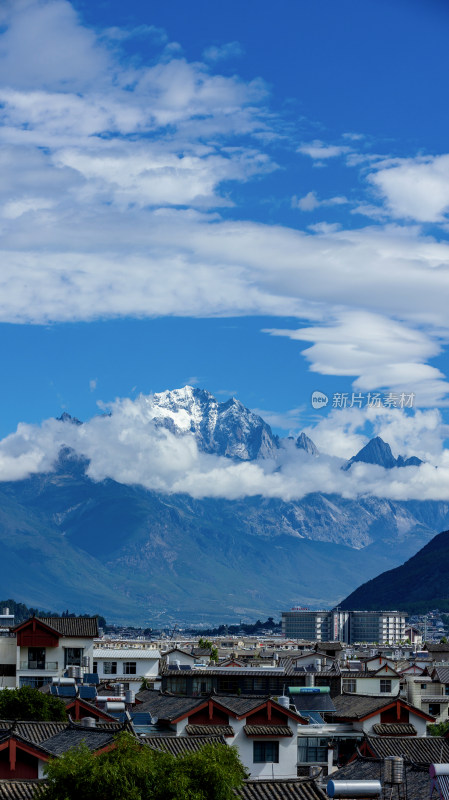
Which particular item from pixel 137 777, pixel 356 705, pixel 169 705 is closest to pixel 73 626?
pixel 356 705

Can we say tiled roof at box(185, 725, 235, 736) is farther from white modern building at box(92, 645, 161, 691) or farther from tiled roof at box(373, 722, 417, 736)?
white modern building at box(92, 645, 161, 691)

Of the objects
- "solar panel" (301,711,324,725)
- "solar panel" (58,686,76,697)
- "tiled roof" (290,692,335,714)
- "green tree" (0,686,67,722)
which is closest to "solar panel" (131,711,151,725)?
"green tree" (0,686,67,722)

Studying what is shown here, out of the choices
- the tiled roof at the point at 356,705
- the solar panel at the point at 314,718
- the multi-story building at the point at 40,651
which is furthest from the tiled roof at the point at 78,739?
the multi-story building at the point at 40,651

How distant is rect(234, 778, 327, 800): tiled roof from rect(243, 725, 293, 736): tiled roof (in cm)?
1992

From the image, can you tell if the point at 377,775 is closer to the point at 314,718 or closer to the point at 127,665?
the point at 314,718

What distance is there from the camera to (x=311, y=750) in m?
62.3

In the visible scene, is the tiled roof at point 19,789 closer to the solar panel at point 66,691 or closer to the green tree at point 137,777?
the green tree at point 137,777

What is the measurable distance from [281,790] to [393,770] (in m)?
6.26

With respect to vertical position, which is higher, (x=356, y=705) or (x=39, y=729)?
(x=39, y=729)

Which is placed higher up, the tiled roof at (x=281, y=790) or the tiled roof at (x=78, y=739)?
the tiled roof at (x=78, y=739)

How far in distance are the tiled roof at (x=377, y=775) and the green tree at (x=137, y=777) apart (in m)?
12.1

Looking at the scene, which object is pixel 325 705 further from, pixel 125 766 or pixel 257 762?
pixel 125 766

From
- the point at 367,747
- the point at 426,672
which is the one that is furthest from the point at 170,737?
the point at 426,672

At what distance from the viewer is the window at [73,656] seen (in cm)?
9169
